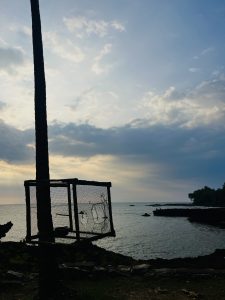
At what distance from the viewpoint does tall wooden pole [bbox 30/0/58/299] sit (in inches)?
463

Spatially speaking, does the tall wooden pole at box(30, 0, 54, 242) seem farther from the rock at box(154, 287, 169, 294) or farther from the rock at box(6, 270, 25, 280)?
the rock at box(6, 270, 25, 280)

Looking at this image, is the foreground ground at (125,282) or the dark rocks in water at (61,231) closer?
the dark rocks in water at (61,231)

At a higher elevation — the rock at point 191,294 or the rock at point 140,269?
the rock at point 140,269

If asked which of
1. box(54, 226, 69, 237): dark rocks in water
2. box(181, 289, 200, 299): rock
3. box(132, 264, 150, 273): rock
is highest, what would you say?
box(54, 226, 69, 237): dark rocks in water

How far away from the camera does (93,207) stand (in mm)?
11141

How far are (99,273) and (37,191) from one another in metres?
5.49

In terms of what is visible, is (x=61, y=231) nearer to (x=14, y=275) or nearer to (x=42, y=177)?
(x=42, y=177)

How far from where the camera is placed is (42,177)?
12.3m

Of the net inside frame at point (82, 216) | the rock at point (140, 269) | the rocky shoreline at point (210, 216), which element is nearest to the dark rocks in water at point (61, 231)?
the net inside frame at point (82, 216)

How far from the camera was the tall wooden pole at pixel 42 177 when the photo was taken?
11.8 metres

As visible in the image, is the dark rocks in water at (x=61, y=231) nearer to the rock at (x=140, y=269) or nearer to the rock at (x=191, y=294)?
the rock at (x=191, y=294)

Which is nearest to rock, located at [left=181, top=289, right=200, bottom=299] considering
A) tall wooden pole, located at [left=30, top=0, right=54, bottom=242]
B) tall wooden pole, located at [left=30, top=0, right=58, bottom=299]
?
tall wooden pole, located at [left=30, top=0, right=58, bottom=299]

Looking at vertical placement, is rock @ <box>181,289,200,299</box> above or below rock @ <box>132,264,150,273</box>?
below

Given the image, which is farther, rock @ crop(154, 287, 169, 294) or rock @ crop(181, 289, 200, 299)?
rock @ crop(154, 287, 169, 294)
